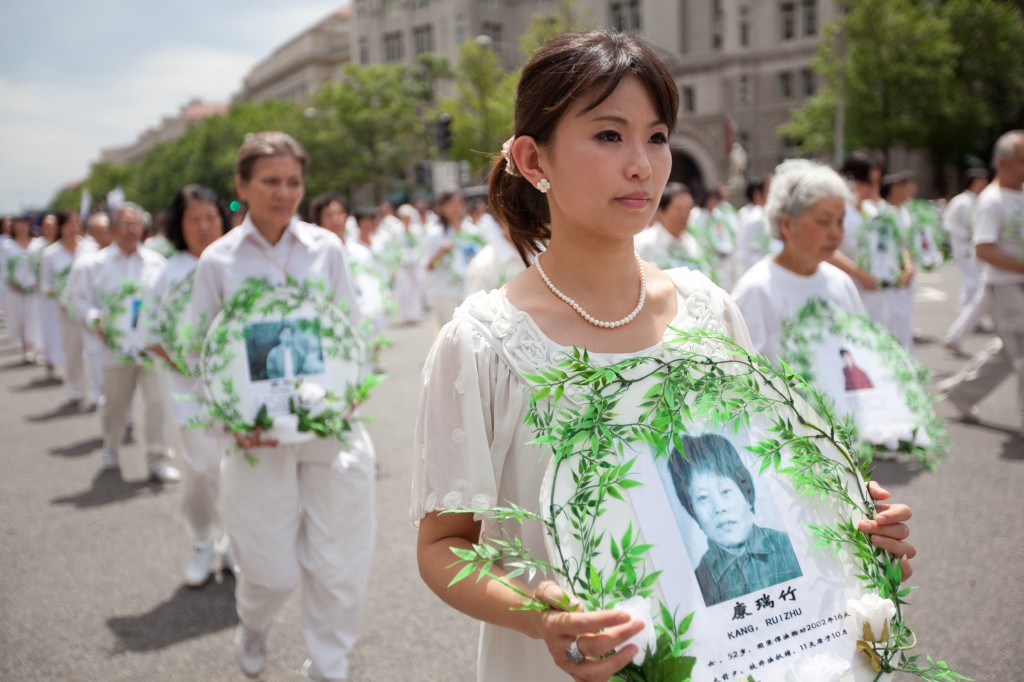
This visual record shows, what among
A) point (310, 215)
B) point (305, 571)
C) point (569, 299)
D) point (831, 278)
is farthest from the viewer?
point (310, 215)

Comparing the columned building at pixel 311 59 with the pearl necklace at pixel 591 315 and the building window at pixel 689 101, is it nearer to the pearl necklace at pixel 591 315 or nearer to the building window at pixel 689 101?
the building window at pixel 689 101

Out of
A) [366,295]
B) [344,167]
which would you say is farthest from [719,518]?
[344,167]

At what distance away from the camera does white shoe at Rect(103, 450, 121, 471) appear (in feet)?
26.0

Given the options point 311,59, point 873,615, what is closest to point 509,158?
point 873,615

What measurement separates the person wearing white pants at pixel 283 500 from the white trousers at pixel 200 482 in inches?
54.7

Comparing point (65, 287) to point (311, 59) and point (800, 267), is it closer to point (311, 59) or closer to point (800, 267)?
point (800, 267)

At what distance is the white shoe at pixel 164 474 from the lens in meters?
7.49

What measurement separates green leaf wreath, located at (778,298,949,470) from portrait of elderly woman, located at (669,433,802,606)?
2.87 m

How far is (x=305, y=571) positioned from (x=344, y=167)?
52.7 m

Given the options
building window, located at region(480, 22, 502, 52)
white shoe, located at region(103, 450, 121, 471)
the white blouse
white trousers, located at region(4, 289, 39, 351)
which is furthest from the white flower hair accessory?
building window, located at region(480, 22, 502, 52)

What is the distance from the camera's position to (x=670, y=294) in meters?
2.03

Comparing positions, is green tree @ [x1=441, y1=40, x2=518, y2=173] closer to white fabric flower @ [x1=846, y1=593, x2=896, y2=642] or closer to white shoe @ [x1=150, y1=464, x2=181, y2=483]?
white shoe @ [x1=150, y1=464, x2=181, y2=483]

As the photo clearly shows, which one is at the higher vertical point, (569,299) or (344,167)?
(344,167)

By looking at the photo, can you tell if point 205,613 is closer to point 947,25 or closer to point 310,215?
point 310,215
